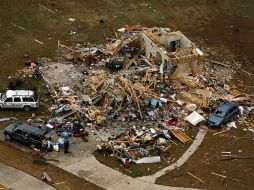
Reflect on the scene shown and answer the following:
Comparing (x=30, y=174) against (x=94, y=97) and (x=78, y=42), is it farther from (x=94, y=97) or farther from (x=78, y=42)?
(x=78, y=42)

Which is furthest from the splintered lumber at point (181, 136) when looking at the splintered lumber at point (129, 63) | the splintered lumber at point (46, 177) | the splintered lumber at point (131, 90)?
the splintered lumber at point (46, 177)

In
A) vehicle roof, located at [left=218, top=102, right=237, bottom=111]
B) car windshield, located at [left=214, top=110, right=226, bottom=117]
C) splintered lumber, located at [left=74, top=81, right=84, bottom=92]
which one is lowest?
car windshield, located at [left=214, top=110, right=226, bottom=117]

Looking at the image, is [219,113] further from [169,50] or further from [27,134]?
[27,134]

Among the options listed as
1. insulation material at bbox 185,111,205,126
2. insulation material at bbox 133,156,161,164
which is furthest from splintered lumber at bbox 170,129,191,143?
insulation material at bbox 133,156,161,164

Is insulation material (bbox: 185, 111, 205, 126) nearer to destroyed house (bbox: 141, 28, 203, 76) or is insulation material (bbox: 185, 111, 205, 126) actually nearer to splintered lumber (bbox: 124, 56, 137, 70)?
destroyed house (bbox: 141, 28, 203, 76)

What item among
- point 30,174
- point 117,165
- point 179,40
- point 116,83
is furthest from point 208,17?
point 30,174

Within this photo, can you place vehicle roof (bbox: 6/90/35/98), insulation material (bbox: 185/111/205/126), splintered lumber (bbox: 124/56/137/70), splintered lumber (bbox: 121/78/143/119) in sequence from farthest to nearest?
1. splintered lumber (bbox: 124/56/137/70)
2. insulation material (bbox: 185/111/205/126)
3. splintered lumber (bbox: 121/78/143/119)
4. vehicle roof (bbox: 6/90/35/98)
